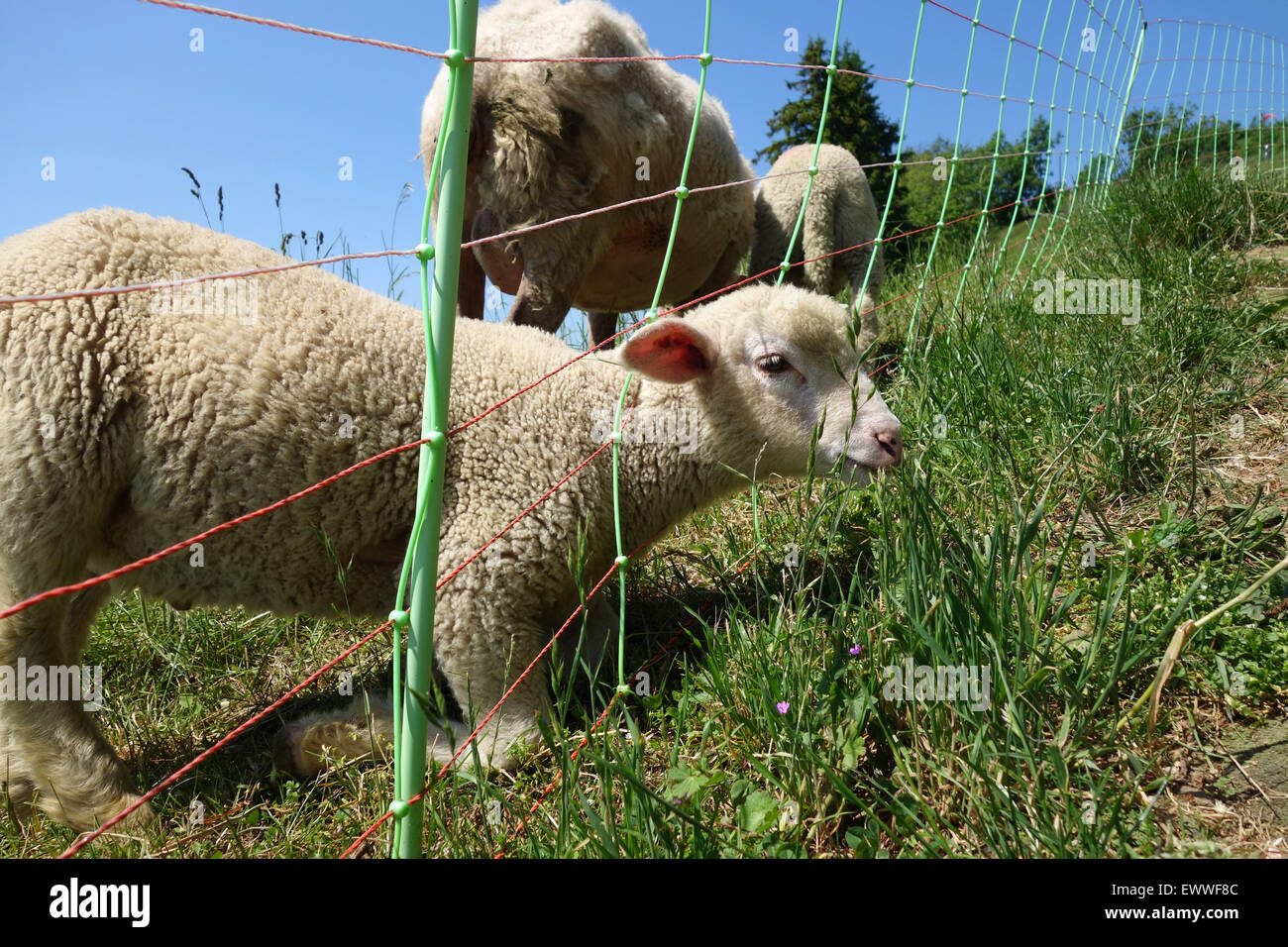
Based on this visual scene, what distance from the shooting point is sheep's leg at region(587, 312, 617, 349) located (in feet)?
21.0

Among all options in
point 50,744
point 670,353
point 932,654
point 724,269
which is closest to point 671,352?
point 670,353

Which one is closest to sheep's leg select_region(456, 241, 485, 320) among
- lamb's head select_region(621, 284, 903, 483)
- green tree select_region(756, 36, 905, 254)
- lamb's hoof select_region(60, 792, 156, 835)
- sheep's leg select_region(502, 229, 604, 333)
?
sheep's leg select_region(502, 229, 604, 333)

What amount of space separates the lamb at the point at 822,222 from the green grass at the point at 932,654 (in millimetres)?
3089

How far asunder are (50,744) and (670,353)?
6.91 feet

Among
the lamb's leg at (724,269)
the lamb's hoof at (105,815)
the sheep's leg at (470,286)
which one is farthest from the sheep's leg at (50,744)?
the lamb's leg at (724,269)

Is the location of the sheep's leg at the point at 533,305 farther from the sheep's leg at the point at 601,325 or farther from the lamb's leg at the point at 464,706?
the sheep's leg at the point at 601,325

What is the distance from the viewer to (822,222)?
21.9 ft

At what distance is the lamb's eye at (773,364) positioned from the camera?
2.87 metres

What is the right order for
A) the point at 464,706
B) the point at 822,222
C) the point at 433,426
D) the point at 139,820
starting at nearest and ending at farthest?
1. the point at 433,426
2. the point at 139,820
3. the point at 464,706
4. the point at 822,222

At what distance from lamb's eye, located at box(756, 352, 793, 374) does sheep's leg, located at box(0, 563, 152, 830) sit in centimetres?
228

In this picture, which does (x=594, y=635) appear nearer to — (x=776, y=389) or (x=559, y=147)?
(x=776, y=389)

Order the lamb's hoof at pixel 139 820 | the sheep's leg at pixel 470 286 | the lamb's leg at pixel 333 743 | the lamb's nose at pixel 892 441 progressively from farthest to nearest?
the sheep's leg at pixel 470 286, the lamb's nose at pixel 892 441, the lamb's leg at pixel 333 743, the lamb's hoof at pixel 139 820
